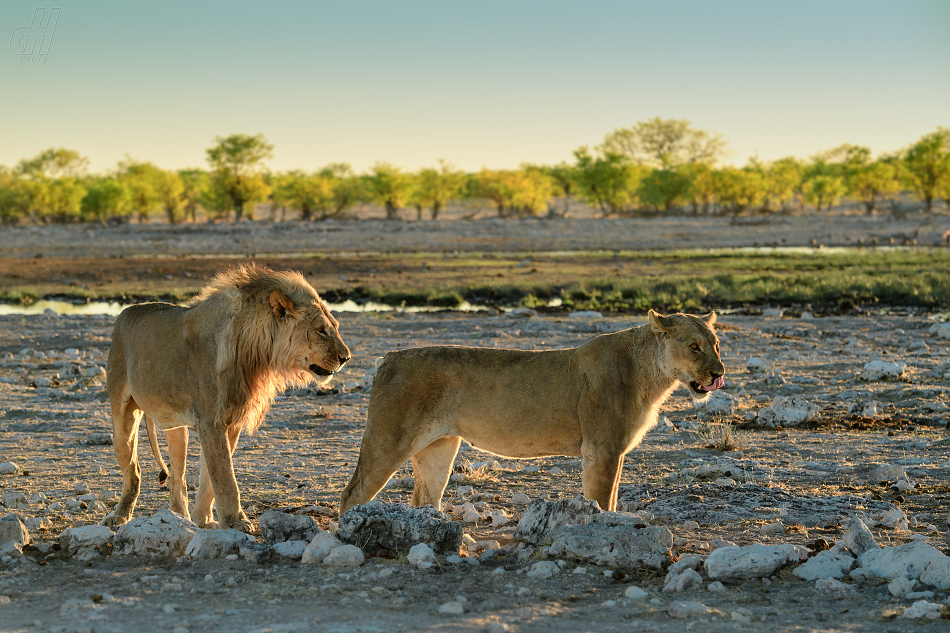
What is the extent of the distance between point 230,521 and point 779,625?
395cm

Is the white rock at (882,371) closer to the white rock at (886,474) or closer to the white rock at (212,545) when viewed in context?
the white rock at (886,474)

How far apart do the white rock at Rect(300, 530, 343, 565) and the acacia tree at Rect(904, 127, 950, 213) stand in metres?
87.1

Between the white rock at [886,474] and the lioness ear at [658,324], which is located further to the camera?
the white rock at [886,474]

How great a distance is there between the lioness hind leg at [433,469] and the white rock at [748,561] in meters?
2.15

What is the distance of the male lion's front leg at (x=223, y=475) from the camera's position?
7176 millimetres

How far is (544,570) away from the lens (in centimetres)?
659

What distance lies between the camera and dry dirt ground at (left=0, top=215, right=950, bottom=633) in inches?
228

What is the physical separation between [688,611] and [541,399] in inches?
84.1

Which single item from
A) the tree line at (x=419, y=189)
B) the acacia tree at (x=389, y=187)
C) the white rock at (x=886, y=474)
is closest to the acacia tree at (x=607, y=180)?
the tree line at (x=419, y=189)

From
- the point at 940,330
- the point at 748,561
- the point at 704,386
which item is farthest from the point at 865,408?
the point at 940,330

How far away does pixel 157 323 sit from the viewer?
773cm

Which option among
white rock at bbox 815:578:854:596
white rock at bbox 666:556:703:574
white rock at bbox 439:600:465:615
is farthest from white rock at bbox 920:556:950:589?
white rock at bbox 439:600:465:615

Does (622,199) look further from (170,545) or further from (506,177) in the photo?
(170,545)

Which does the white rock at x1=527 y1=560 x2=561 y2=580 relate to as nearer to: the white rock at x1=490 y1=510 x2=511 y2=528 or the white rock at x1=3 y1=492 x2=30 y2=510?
the white rock at x1=490 y1=510 x2=511 y2=528
